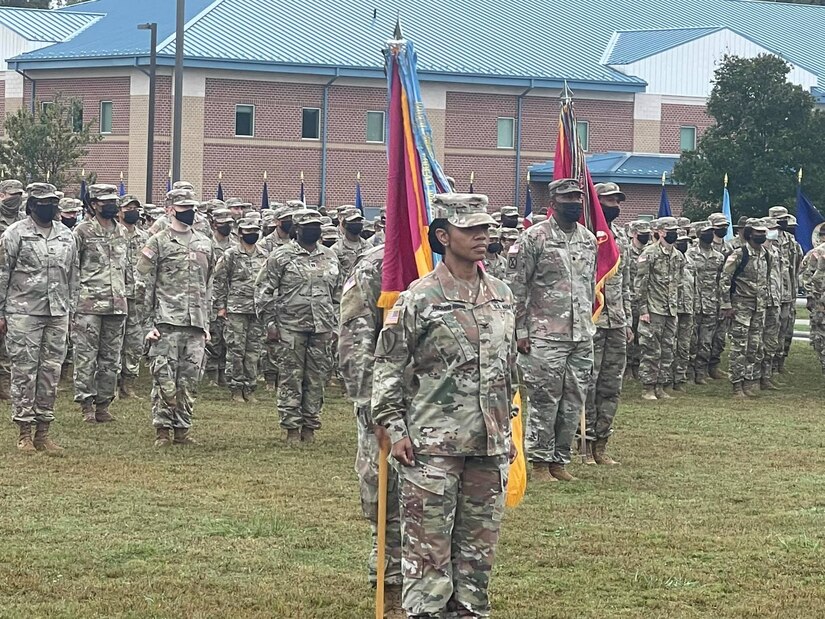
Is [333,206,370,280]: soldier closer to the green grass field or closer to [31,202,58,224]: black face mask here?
the green grass field

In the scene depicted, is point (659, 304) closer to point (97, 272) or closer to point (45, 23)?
point (97, 272)

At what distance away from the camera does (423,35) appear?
54188mm

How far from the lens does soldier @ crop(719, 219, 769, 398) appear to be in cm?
2064

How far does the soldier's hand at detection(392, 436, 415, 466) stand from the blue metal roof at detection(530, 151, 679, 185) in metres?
44.3

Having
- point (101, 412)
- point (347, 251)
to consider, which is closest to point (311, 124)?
point (347, 251)

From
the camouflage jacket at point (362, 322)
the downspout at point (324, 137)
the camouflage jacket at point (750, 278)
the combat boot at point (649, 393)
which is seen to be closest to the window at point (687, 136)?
the downspout at point (324, 137)

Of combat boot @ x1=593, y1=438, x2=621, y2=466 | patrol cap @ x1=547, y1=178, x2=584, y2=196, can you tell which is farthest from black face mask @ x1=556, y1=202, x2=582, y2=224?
combat boot @ x1=593, y1=438, x2=621, y2=466

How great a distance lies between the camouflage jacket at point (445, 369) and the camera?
7.22 meters

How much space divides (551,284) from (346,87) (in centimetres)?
4001

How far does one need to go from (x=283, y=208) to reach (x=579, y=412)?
646 centimetres

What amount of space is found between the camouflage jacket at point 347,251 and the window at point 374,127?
32780 mm

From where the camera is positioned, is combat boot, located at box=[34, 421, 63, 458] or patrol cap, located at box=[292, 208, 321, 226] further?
patrol cap, located at box=[292, 208, 321, 226]

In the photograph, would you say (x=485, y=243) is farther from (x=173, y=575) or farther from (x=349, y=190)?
(x=349, y=190)

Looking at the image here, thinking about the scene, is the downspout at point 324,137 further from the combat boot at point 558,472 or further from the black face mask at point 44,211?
the combat boot at point 558,472
